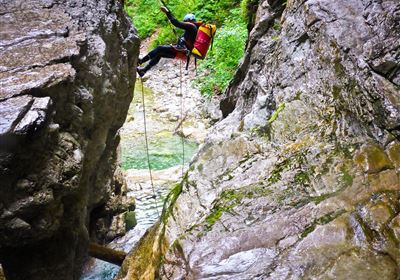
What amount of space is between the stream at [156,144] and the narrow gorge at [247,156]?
8.07 ft

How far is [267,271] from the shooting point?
9.72ft

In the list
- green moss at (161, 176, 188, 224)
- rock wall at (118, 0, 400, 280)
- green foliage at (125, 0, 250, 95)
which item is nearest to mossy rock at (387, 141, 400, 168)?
rock wall at (118, 0, 400, 280)

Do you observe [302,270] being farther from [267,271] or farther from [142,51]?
[142,51]

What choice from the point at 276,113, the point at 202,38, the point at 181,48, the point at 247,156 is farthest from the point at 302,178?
the point at 181,48

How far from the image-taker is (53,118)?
464cm

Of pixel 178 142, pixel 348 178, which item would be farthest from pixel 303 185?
pixel 178 142

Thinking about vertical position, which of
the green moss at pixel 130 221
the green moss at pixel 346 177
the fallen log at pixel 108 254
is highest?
the green moss at pixel 130 221

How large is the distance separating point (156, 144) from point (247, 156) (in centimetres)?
885

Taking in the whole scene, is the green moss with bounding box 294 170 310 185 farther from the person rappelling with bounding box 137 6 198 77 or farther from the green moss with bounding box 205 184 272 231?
the person rappelling with bounding box 137 6 198 77

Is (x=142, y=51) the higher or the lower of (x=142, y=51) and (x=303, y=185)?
the higher

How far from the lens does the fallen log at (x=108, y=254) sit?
6.45 meters

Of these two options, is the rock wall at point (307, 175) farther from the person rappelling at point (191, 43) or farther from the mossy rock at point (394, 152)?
the person rappelling at point (191, 43)

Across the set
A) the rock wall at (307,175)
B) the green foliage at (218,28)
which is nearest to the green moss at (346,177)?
the rock wall at (307,175)

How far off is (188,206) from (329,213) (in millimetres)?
1492
